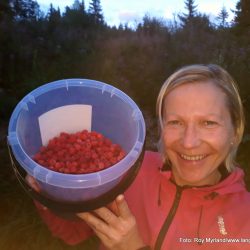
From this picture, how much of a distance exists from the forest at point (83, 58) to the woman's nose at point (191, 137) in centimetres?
138

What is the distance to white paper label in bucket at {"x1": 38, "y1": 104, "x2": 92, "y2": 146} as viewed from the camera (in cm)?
136

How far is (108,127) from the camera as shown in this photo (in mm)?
1430

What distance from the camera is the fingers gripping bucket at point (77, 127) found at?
3.36ft

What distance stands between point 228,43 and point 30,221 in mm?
3304

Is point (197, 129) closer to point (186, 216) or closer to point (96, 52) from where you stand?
point (186, 216)

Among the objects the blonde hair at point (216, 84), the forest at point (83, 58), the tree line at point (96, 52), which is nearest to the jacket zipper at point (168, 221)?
the blonde hair at point (216, 84)

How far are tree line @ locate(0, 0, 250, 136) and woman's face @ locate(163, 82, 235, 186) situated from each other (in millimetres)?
1957

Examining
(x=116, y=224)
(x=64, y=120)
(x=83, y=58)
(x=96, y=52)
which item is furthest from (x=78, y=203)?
(x=96, y=52)

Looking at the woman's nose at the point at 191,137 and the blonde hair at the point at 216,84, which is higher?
the blonde hair at the point at 216,84

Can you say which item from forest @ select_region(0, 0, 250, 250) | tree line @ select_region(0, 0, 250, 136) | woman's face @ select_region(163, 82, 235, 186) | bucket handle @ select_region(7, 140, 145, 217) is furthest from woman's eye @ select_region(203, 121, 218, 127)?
tree line @ select_region(0, 0, 250, 136)

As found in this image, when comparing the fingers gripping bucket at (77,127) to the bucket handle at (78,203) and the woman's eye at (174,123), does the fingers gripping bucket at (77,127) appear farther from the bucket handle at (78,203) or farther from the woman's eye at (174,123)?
the woman's eye at (174,123)

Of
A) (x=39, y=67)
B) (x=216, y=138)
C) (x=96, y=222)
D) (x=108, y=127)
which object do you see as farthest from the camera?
(x=39, y=67)

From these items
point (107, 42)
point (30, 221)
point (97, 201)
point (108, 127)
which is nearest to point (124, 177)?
point (97, 201)

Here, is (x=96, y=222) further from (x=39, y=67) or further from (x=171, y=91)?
(x=39, y=67)
